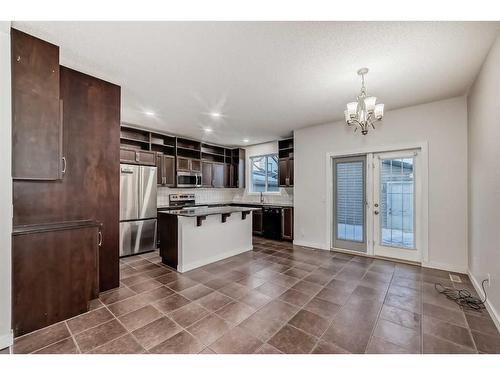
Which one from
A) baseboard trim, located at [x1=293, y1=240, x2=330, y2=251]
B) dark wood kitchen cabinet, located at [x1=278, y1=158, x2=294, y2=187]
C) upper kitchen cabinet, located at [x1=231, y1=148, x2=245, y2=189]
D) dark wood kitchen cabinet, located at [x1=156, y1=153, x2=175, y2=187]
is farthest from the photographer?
upper kitchen cabinet, located at [x1=231, y1=148, x2=245, y2=189]

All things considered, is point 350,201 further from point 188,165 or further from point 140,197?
point 140,197

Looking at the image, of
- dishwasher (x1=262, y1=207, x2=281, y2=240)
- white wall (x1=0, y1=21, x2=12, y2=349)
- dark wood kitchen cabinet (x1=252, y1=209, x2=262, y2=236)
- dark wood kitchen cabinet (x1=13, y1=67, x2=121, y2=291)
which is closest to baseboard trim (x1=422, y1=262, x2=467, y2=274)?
dishwasher (x1=262, y1=207, x2=281, y2=240)

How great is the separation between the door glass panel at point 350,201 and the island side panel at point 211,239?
6.34 ft

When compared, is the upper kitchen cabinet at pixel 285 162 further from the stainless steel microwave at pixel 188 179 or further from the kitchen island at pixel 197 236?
the stainless steel microwave at pixel 188 179

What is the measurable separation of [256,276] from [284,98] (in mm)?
2745

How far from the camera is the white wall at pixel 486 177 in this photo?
84.6 inches

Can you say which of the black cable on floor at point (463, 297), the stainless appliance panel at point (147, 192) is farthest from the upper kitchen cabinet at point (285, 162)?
the black cable on floor at point (463, 297)

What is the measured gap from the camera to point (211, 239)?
3.97m

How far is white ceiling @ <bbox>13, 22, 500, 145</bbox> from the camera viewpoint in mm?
1979

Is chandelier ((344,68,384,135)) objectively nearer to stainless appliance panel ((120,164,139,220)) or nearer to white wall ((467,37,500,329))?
white wall ((467,37,500,329))

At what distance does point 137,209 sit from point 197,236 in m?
1.64

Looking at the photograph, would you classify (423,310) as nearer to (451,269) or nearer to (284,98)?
(451,269)

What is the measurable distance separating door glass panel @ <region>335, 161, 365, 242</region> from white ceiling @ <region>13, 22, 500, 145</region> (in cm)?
128

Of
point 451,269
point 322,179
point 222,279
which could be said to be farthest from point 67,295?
point 451,269
